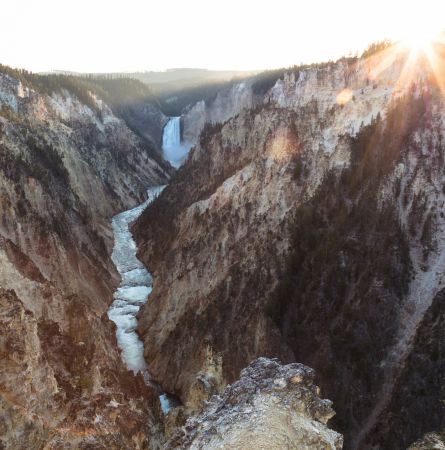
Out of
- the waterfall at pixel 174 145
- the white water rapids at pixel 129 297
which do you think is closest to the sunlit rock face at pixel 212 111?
the waterfall at pixel 174 145

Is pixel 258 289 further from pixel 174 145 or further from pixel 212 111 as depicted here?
pixel 174 145

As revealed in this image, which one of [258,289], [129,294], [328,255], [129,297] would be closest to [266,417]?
[328,255]

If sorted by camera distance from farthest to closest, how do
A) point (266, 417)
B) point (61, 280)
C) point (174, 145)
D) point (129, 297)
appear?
point (174, 145) → point (129, 297) → point (61, 280) → point (266, 417)

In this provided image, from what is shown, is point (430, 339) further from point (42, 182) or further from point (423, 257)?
point (42, 182)

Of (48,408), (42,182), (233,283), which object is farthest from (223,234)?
(48,408)

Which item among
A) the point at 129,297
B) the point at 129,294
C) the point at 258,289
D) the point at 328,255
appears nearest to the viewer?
the point at 328,255

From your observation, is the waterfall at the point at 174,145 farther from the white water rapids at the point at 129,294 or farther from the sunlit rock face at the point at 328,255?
the sunlit rock face at the point at 328,255
